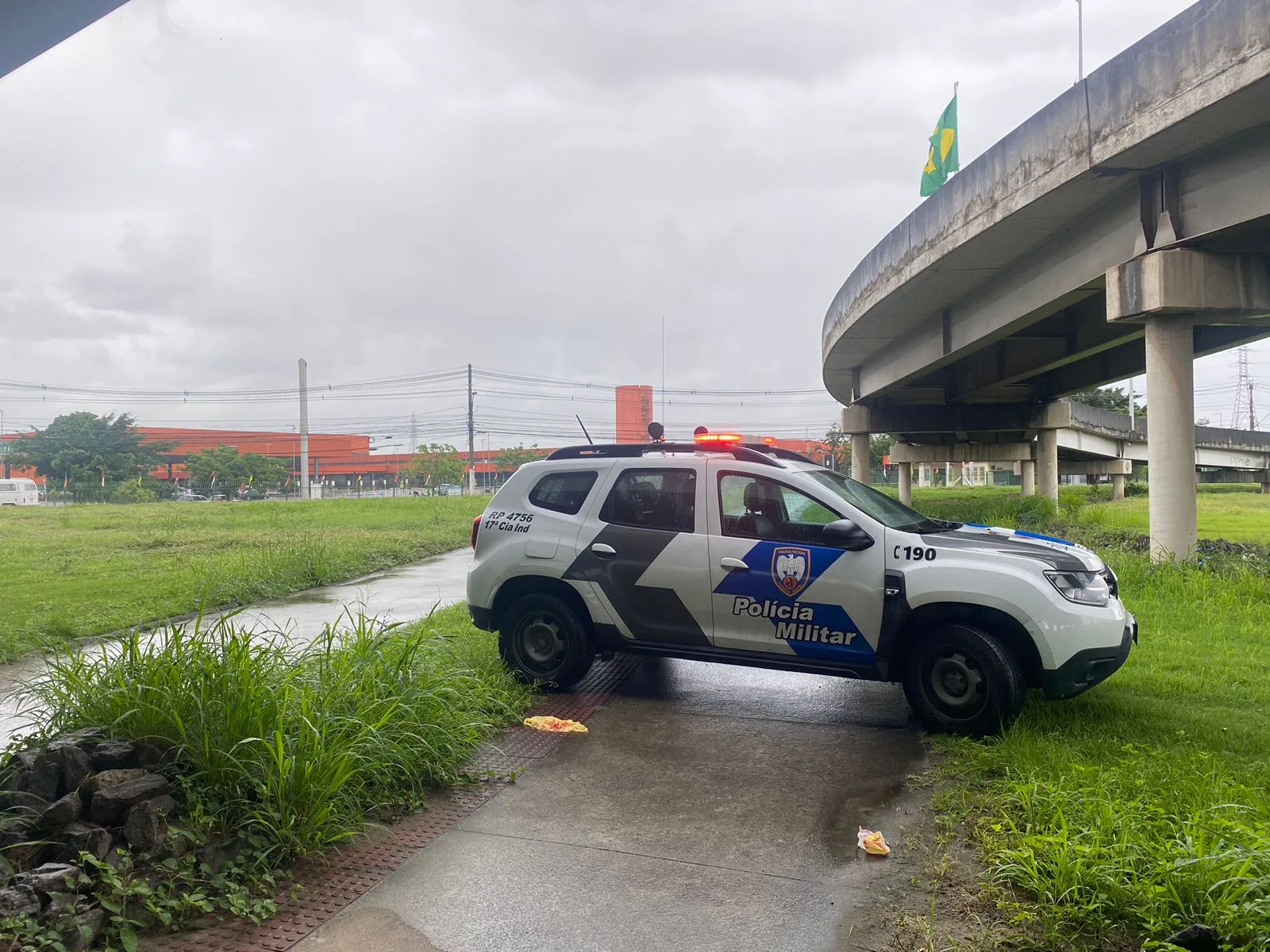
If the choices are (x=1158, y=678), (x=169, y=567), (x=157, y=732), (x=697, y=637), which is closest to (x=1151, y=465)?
(x=1158, y=678)

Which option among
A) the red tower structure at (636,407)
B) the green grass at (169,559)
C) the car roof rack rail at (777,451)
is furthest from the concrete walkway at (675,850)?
the red tower structure at (636,407)

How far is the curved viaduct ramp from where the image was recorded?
9758 mm

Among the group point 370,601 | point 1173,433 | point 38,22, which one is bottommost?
point 370,601

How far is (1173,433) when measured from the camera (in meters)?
11.7

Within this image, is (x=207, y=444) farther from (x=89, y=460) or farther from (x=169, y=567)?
(x=169, y=567)

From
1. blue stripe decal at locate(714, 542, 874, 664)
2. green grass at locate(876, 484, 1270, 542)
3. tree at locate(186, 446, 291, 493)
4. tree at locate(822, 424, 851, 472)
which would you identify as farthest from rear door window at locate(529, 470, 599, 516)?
tree at locate(822, 424, 851, 472)

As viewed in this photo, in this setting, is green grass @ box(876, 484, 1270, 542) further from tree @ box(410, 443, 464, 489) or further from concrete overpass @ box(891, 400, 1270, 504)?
tree @ box(410, 443, 464, 489)

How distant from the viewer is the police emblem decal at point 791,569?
6160 mm

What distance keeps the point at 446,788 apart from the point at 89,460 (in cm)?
5876

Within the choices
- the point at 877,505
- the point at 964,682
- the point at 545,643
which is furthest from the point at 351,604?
the point at 964,682

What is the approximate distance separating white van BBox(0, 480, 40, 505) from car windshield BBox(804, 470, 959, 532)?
5448cm

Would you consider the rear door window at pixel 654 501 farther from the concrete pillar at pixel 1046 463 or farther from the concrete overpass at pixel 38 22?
the concrete pillar at pixel 1046 463

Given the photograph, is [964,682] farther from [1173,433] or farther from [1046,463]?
[1046,463]

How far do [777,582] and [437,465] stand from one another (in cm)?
7962
